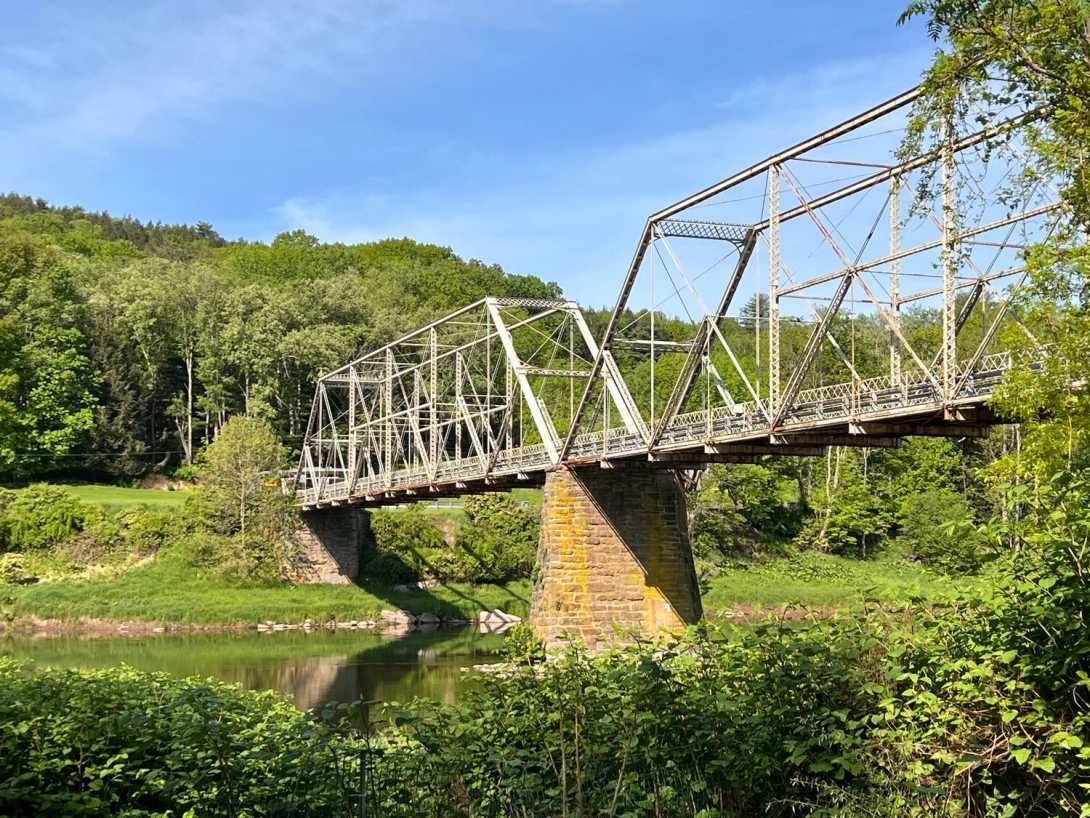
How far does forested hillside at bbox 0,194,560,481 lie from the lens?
195ft

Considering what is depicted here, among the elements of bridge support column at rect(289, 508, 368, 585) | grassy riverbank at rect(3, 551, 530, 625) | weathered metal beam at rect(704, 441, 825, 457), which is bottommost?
grassy riverbank at rect(3, 551, 530, 625)

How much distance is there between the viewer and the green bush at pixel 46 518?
4547 cm

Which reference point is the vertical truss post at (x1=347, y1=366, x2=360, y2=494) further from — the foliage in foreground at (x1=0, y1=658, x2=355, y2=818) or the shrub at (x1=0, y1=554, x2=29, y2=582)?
the foliage in foreground at (x1=0, y1=658, x2=355, y2=818)

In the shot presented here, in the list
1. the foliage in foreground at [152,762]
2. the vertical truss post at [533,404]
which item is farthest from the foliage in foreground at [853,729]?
the vertical truss post at [533,404]

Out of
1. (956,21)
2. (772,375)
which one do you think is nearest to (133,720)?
(956,21)

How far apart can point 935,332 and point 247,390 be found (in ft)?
140

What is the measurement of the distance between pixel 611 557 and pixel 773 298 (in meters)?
9.15

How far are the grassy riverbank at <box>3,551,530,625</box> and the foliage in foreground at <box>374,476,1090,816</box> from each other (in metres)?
38.2

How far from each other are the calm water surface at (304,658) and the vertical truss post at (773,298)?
10631 millimetres

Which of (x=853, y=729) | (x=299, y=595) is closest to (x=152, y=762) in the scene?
(x=853, y=729)

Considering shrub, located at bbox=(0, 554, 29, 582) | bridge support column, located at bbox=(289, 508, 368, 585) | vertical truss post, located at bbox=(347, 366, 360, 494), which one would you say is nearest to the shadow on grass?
bridge support column, located at bbox=(289, 508, 368, 585)

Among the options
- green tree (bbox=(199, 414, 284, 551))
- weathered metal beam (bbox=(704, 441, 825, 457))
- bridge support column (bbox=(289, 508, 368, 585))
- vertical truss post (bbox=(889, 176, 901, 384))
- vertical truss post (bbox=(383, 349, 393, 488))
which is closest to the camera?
vertical truss post (bbox=(889, 176, 901, 384))

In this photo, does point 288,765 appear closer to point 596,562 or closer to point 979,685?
point 979,685

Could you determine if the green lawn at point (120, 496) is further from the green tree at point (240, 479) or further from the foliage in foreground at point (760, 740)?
the foliage in foreground at point (760, 740)
